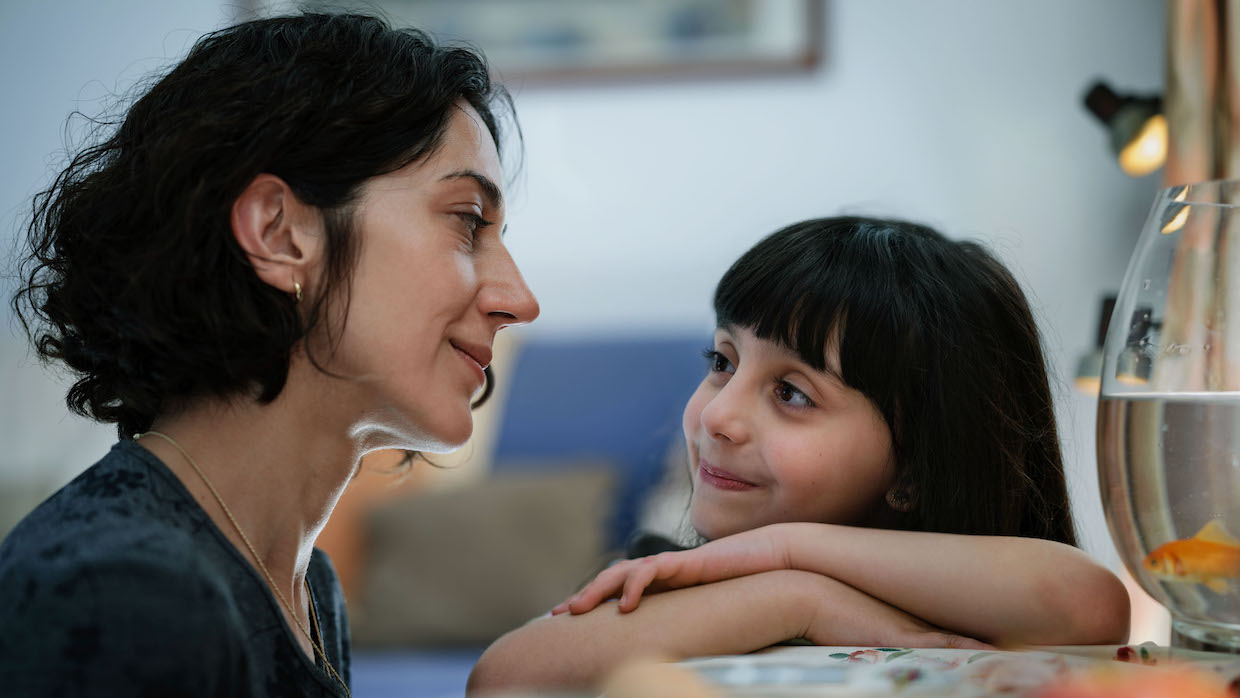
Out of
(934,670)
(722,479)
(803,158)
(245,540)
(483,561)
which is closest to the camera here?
(934,670)

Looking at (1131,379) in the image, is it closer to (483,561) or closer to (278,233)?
(278,233)

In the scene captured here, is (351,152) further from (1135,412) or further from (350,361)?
(1135,412)

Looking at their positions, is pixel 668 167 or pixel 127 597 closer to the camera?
pixel 127 597

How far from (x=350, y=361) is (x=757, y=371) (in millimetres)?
416

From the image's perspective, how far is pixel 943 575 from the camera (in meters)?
0.81

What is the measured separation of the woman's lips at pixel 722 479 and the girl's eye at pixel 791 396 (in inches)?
3.7

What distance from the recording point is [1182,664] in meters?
0.59

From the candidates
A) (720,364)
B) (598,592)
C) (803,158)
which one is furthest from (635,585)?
(803,158)

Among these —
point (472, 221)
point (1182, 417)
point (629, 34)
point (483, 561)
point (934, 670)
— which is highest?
point (629, 34)

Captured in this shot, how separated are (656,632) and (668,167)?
7.73ft

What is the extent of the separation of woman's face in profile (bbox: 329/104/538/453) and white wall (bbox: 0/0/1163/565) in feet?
6.16

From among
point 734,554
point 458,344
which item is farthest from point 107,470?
point 734,554

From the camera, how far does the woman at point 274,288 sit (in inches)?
34.9

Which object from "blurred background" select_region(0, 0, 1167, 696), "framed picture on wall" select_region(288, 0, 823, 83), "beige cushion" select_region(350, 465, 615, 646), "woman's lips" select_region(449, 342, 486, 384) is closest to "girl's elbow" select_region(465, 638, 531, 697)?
"woman's lips" select_region(449, 342, 486, 384)
